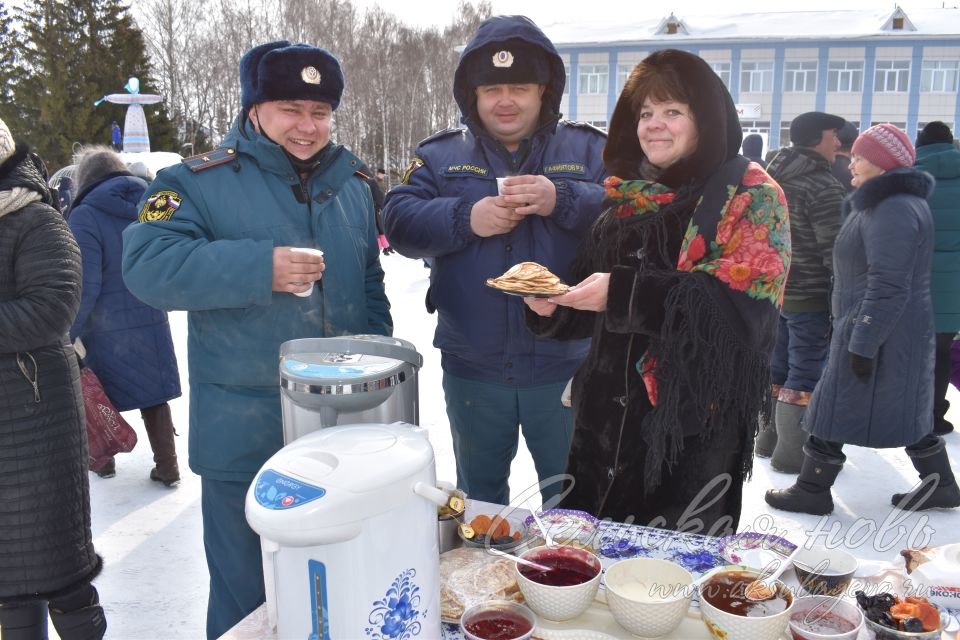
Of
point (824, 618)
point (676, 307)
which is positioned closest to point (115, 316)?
point (676, 307)

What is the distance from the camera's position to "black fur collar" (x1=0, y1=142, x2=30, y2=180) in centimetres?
200

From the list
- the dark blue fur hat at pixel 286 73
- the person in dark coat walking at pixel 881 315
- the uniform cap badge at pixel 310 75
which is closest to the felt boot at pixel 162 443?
the dark blue fur hat at pixel 286 73

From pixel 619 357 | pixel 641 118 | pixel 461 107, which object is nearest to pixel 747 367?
pixel 619 357

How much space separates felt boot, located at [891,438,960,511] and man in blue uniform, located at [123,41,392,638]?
3077mm

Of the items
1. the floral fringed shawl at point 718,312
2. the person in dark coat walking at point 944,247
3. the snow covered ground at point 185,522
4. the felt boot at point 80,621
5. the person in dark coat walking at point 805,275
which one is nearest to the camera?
the floral fringed shawl at point 718,312

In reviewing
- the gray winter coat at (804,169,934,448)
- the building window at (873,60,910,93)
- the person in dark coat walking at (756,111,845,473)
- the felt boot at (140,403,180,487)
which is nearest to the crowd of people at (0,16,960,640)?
the gray winter coat at (804,169,934,448)

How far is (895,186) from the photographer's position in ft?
10.1

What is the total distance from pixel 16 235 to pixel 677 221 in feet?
6.03

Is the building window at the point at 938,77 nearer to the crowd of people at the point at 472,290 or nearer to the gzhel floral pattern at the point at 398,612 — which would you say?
the crowd of people at the point at 472,290

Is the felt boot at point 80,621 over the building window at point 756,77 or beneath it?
beneath

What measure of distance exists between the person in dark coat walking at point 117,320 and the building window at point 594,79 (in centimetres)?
2887

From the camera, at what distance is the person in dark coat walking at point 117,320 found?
3533 mm

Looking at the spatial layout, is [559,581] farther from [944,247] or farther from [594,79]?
[594,79]

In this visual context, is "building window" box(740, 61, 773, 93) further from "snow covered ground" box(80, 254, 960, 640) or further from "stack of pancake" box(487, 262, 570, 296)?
"stack of pancake" box(487, 262, 570, 296)
